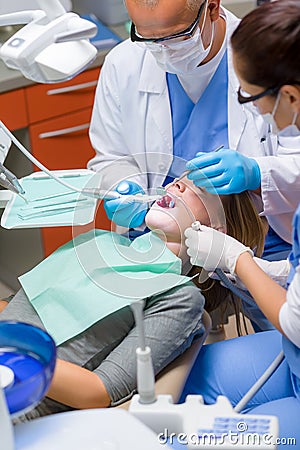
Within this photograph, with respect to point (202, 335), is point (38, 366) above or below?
above

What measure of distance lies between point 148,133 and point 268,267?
1.77 feet

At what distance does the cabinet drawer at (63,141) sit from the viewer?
8.55ft

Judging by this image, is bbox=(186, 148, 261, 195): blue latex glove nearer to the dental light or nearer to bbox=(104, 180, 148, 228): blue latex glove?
bbox=(104, 180, 148, 228): blue latex glove

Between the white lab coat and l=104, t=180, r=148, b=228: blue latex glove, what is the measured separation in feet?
0.08

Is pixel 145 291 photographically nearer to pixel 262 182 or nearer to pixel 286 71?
pixel 262 182

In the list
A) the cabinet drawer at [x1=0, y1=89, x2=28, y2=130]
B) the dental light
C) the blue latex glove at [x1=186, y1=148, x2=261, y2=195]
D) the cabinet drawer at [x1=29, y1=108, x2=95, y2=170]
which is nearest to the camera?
the dental light

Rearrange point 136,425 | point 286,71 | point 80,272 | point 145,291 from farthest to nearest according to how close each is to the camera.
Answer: point 80,272
point 145,291
point 286,71
point 136,425

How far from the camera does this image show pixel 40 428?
3.14 feet

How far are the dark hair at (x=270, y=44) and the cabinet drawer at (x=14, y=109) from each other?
1.40 m

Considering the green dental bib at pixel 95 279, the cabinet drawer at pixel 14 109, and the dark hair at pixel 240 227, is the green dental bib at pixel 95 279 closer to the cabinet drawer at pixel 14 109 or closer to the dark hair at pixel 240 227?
the dark hair at pixel 240 227

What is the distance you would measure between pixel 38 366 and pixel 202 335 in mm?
644

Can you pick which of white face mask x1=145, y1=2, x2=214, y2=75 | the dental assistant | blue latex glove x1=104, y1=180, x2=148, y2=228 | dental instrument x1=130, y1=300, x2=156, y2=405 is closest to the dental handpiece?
blue latex glove x1=104, y1=180, x2=148, y2=228

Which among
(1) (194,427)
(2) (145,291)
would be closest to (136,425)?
(1) (194,427)

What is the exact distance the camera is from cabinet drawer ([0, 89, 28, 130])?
2449 mm
